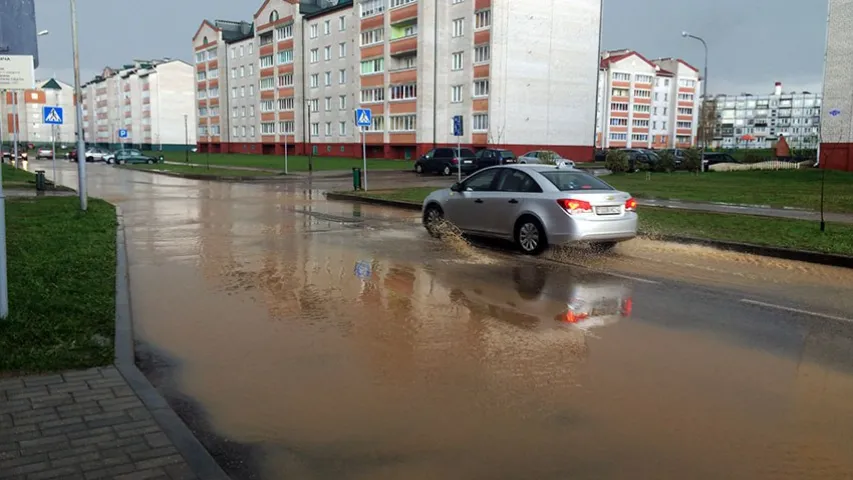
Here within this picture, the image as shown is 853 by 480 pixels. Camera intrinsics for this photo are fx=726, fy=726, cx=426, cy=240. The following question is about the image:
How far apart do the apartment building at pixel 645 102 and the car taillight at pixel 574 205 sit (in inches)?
3668

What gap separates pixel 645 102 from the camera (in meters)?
113

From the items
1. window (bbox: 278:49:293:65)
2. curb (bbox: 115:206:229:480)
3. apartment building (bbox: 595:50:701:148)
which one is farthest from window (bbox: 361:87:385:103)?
curb (bbox: 115:206:229:480)

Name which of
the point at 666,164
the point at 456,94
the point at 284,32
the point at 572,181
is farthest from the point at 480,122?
the point at 572,181

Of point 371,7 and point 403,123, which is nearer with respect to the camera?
point 403,123

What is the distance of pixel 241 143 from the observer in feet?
315

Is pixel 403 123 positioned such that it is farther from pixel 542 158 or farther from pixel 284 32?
pixel 542 158

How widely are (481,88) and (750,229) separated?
47.1m

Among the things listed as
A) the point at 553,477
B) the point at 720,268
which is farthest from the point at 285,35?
the point at 553,477

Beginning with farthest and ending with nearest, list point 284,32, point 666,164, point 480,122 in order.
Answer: point 284,32, point 480,122, point 666,164

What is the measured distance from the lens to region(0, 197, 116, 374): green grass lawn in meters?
5.70

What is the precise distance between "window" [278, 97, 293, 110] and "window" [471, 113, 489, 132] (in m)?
30.8

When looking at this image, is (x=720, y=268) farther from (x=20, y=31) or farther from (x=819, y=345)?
(x=20, y=31)

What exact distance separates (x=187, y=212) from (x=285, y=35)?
69076 mm

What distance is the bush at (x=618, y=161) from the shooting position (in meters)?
40.7
